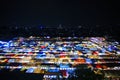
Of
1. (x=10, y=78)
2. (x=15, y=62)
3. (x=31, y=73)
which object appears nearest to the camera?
(x=10, y=78)

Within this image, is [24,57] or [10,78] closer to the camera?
[10,78]

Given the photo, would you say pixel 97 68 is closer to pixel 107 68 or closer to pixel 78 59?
pixel 107 68

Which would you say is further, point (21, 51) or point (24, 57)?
point (21, 51)

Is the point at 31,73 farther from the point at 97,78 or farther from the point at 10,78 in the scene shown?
the point at 97,78

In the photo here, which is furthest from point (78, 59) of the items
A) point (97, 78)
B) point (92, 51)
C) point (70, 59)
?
point (97, 78)

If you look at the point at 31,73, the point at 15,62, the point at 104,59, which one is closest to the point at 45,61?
the point at 15,62

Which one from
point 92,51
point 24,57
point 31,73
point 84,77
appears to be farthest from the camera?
point 92,51

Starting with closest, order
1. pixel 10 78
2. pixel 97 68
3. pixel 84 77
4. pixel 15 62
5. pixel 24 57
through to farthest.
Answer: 1. pixel 84 77
2. pixel 10 78
3. pixel 97 68
4. pixel 15 62
5. pixel 24 57

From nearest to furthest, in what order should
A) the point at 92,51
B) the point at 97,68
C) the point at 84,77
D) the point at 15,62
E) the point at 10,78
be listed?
the point at 84,77
the point at 10,78
the point at 97,68
the point at 15,62
the point at 92,51
